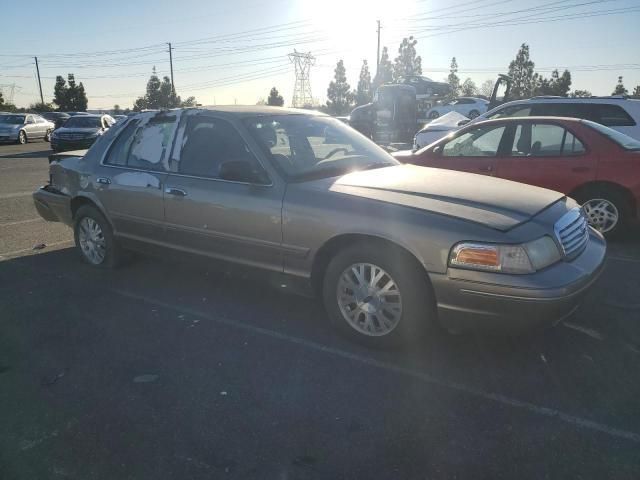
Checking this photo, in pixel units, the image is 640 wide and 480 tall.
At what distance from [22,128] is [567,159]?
28.2 m

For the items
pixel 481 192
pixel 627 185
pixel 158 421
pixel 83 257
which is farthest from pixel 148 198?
pixel 627 185

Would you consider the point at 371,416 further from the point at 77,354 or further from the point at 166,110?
the point at 166,110

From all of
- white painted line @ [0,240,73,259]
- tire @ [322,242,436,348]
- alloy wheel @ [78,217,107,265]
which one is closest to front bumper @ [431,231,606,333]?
tire @ [322,242,436,348]

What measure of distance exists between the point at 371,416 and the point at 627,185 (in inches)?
184

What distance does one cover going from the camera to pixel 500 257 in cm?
310

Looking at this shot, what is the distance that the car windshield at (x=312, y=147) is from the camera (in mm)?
4129

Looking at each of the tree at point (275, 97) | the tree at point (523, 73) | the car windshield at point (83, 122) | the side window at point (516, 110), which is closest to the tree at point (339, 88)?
the tree at point (275, 97)

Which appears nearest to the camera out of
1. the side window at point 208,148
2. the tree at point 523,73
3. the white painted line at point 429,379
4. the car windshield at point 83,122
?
the white painted line at point 429,379

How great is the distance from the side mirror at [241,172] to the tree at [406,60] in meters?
88.5

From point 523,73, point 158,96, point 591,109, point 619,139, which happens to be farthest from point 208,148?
point 523,73

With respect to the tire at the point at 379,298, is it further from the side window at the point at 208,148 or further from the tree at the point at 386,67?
the tree at the point at 386,67

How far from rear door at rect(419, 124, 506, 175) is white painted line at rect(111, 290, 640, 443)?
149 inches

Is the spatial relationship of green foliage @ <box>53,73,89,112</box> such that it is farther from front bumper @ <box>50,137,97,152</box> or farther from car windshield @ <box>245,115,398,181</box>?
car windshield @ <box>245,115,398,181</box>

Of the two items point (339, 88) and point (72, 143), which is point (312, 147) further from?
point (339, 88)
